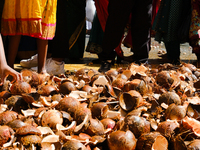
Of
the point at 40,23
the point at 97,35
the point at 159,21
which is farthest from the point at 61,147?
the point at 159,21

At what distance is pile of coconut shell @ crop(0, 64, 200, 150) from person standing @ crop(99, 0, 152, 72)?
107 cm

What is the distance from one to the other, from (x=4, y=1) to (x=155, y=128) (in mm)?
2093

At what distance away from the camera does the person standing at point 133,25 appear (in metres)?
3.23

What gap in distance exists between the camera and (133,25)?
11.1 feet

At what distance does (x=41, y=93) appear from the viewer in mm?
1963

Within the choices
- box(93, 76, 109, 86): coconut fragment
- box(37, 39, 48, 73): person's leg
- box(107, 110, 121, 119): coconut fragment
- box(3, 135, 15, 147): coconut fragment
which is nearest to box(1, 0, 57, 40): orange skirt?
box(37, 39, 48, 73): person's leg

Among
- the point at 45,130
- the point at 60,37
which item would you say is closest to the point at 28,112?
the point at 45,130

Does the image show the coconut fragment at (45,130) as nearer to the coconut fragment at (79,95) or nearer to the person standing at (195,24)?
the coconut fragment at (79,95)

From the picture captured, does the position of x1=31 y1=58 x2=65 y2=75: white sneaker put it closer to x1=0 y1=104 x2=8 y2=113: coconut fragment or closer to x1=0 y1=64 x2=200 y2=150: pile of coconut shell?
x1=0 y1=64 x2=200 y2=150: pile of coconut shell

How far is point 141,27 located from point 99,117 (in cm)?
200

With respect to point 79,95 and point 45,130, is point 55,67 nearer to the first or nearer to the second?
point 79,95

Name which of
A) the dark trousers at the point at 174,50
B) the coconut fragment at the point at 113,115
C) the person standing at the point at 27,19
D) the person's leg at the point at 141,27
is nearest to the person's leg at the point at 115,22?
the person's leg at the point at 141,27

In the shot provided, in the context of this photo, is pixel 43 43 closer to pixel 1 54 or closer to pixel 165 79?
pixel 1 54

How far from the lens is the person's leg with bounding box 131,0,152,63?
3232mm
